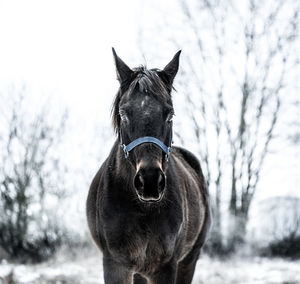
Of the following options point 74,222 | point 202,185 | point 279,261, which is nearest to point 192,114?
point 279,261

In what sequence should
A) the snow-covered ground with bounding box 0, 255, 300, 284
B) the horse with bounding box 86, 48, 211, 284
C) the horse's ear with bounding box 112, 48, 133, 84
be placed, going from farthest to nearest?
1. the snow-covered ground with bounding box 0, 255, 300, 284
2. the horse's ear with bounding box 112, 48, 133, 84
3. the horse with bounding box 86, 48, 211, 284

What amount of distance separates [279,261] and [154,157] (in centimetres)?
1049

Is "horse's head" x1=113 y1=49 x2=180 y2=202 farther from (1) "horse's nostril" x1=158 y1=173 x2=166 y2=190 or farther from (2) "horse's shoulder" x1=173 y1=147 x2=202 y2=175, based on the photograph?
(2) "horse's shoulder" x1=173 y1=147 x2=202 y2=175

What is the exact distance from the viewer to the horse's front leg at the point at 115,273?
3377mm

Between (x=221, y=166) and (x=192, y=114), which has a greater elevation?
(x=192, y=114)

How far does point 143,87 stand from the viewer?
323cm

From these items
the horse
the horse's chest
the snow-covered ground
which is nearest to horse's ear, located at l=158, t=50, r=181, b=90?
the horse

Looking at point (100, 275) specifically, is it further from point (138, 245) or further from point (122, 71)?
point (122, 71)

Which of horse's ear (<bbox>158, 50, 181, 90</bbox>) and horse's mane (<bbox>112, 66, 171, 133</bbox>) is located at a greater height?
horse's ear (<bbox>158, 50, 181, 90</bbox>)

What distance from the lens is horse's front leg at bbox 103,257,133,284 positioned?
338 cm

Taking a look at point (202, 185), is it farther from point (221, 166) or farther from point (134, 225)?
point (221, 166)

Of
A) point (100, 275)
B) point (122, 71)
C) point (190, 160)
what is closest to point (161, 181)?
point (122, 71)

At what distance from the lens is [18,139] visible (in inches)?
747

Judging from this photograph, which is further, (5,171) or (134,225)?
(5,171)
